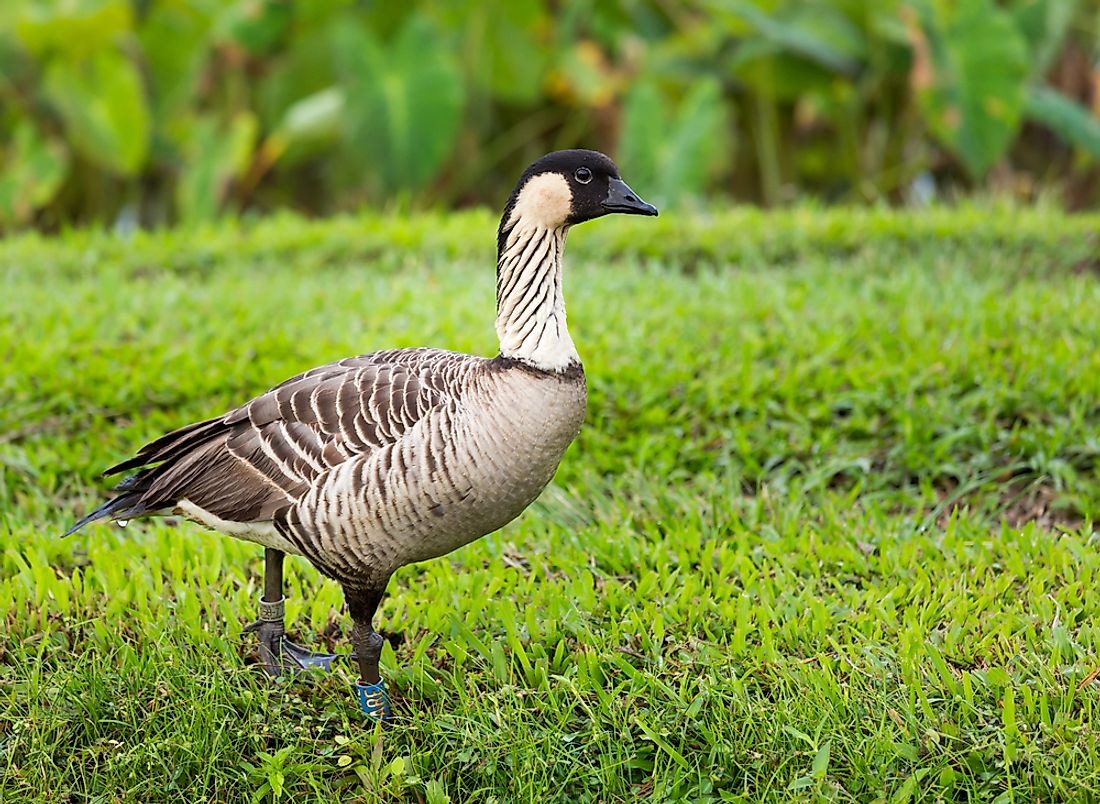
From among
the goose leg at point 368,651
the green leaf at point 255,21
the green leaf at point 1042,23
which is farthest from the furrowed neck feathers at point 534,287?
→ the green leaf at point 1042,23

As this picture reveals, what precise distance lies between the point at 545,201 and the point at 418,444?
2.25 feet

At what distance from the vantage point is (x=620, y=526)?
417 centimetres

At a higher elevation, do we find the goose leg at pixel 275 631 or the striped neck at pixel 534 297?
the striped neck at pixel 534 297

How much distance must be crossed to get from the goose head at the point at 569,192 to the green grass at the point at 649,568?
3.77 ft

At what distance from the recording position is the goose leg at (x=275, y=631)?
3.38 metres

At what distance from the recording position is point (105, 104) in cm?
813

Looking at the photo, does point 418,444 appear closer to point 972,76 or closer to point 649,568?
point 649,568

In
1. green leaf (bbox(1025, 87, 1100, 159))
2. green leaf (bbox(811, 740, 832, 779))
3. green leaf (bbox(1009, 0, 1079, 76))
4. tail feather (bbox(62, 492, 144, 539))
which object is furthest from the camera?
green leaf (bbox(1009, 0, 1079, 76))

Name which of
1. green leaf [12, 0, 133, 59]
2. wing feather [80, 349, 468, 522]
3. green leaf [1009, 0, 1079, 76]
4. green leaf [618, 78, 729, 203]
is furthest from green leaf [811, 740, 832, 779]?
green leaf [12, 0, 133, 59]

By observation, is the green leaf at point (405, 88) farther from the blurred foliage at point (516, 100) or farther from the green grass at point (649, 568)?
the green grass at point (649, 568)

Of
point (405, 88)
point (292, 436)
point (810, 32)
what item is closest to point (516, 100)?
point (405, 88)

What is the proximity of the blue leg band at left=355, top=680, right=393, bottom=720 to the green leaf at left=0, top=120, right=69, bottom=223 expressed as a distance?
6271mm

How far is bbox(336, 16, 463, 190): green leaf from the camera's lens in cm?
816

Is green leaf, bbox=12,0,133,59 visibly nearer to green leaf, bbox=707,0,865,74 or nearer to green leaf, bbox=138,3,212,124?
green leaf, bbox=138,3,212,124
